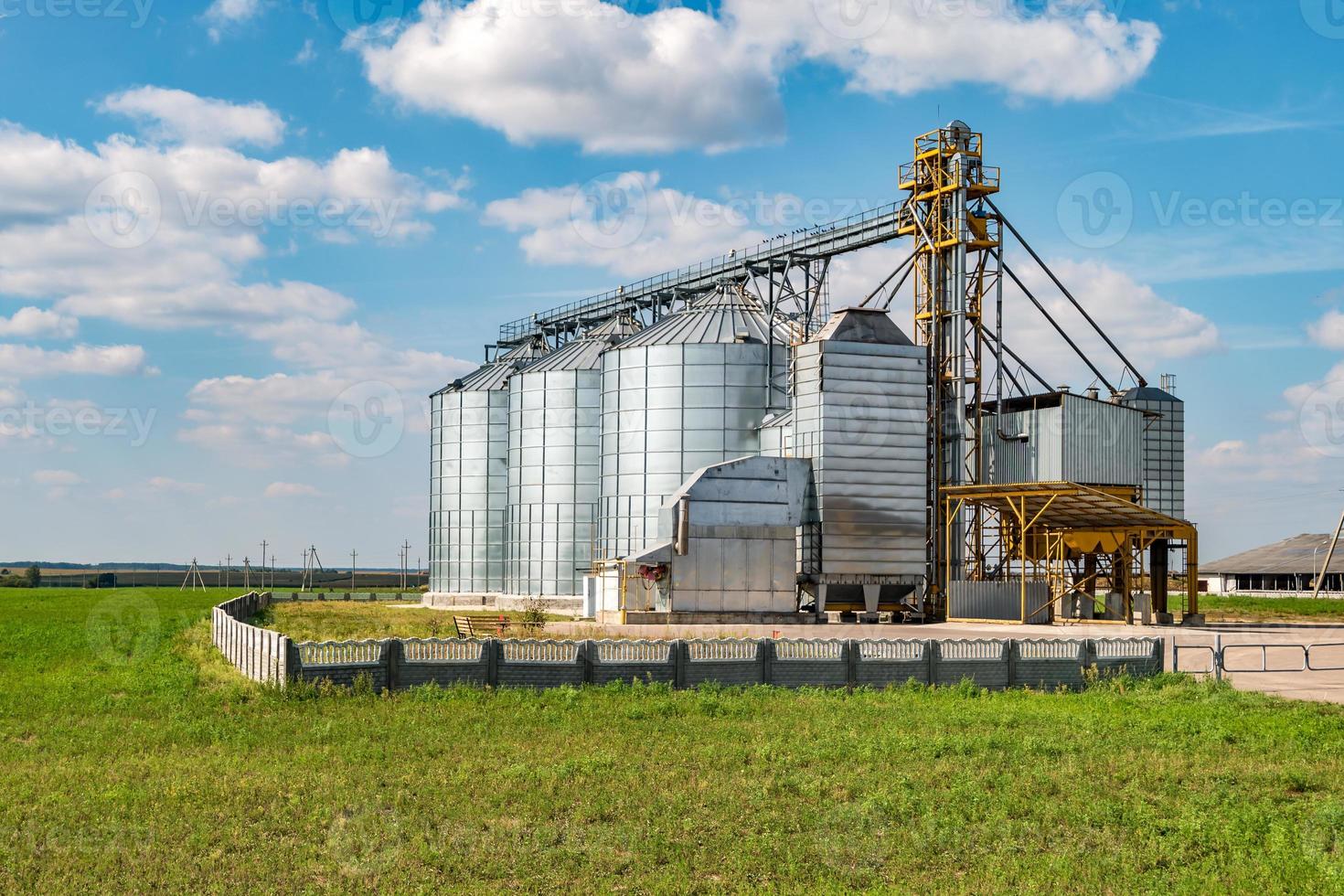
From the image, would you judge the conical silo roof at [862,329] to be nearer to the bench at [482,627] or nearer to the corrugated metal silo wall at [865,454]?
the corrugated metal silo wall at [865,454]

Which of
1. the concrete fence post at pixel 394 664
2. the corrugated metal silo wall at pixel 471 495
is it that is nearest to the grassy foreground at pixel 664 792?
the concrete fence post at pixel 394 664

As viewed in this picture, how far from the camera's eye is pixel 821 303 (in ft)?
257

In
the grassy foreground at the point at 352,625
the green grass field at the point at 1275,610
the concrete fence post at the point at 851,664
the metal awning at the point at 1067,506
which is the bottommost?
the green grass field at the point at 1275,610

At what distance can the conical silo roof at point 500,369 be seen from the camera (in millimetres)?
97863

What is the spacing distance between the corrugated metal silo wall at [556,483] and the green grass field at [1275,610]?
37232mm

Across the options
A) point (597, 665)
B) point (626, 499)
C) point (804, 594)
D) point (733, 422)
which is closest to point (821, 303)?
point (733, 422)

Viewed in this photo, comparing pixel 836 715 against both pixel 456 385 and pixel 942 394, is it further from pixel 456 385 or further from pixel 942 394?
pixel 456 385

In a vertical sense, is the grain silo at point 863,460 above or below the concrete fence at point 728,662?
above

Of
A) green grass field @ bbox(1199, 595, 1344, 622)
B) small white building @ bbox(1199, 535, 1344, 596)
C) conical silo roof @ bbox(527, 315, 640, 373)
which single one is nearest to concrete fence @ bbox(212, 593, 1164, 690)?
green grass field @ bbox(1199, 595, 1344, 622)

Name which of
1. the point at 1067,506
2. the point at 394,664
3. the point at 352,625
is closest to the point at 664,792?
the point at 394,664

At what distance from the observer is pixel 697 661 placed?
29.7 m

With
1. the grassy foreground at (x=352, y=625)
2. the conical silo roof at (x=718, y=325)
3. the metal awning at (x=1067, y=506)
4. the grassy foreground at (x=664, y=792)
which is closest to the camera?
the grassy foreground at (x=664, y=792)

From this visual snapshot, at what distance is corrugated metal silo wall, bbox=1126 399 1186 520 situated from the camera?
71875 mm

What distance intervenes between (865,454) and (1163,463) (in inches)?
756
